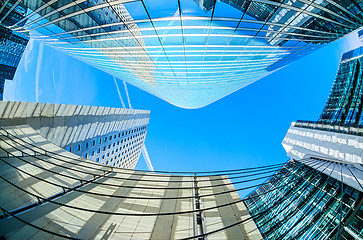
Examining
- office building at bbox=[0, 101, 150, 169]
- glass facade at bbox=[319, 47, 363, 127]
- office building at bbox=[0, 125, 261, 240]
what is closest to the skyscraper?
glass facade at bbox=[319, 47, 363, 127]

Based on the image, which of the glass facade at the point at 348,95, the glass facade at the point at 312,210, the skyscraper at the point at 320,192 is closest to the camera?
the glass facade at the point at 312,210

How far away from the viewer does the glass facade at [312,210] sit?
10078 mm

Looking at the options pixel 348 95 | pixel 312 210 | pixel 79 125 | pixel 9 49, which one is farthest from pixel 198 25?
pixel 9 49

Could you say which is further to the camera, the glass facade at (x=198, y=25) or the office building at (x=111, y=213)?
the glass facade at (x=198, y=25)

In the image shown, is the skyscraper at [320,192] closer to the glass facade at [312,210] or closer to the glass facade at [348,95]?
the glass facade at [312,210]

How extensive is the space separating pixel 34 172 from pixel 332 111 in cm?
5955

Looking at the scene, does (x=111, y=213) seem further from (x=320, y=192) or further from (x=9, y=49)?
(x=9, y=49)

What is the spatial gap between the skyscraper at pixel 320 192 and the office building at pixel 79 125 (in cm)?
2142

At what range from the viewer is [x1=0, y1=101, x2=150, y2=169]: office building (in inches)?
611

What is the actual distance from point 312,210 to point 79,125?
32.2 meters

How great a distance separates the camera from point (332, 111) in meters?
41.8

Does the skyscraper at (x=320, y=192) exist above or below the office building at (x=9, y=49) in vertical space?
below

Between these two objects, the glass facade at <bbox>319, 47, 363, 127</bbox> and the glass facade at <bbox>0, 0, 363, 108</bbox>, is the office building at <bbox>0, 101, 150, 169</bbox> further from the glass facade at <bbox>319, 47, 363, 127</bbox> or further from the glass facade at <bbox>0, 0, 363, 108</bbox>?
the glass facade at <bbox>319, 47, 363, 127</bbox>

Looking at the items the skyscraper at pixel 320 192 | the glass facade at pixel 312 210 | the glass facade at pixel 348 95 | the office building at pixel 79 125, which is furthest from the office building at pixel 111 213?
the glass facade at pixel 348 95
